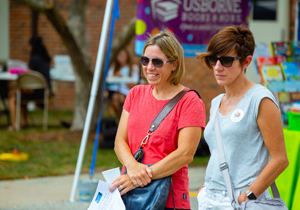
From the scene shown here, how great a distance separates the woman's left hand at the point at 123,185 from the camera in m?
2.13

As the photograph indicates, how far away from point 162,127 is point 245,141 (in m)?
0.46

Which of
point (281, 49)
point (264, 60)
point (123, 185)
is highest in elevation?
point (281, 49)

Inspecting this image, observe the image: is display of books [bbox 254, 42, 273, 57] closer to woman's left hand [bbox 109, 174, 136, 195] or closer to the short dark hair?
the short dark hair

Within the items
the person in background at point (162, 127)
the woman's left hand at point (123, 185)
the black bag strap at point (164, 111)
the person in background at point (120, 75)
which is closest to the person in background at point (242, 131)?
the person in background at point (162, 127)

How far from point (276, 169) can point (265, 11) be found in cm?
729

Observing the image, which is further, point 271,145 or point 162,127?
point 162,127

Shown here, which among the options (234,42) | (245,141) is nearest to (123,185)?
(245,141)

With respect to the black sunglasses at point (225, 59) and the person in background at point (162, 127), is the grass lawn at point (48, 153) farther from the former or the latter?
the black sunglasses at point (225, 59)

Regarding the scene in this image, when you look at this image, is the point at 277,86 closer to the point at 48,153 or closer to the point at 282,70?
the point at 282,70

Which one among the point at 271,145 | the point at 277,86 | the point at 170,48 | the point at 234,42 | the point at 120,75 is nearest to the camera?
the point at 271,145

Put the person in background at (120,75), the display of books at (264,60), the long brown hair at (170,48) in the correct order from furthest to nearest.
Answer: the person in background at (120,75) → the display of books at (264,60) → the long brown hair at (170,48)

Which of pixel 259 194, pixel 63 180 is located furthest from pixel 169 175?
pixel 63 180

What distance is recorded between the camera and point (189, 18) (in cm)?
484

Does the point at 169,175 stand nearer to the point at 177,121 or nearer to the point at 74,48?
the point at 177,121
